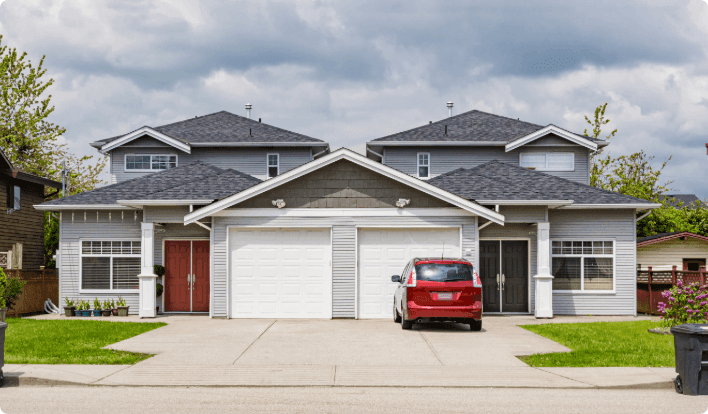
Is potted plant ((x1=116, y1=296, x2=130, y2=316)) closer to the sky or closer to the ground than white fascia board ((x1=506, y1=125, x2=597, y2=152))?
closer to the ground

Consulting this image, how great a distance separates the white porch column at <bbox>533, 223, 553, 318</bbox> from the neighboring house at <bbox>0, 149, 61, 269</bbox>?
18.5 meters

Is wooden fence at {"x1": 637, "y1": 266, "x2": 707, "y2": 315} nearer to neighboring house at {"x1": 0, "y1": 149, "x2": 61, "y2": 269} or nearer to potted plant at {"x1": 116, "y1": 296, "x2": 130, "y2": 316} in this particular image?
potted plant at {"x1": 116, "y1": 296, "x2": 130, "y2": 316}

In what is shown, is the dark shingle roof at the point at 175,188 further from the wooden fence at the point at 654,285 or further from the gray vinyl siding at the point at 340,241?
the wooden fence at the point at 654,285

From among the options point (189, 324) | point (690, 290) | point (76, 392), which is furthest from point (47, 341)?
point (690, 290)

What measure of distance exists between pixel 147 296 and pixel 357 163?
23.2 feet

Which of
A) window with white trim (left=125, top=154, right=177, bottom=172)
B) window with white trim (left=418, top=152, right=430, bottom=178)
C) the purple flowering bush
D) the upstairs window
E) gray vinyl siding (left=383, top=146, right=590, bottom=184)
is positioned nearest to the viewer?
the purple flowering bush

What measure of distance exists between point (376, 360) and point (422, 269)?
4306mm

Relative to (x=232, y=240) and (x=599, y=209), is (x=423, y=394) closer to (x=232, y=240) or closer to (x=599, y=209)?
(x=232, y=240)

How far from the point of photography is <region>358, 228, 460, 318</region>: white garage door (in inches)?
730

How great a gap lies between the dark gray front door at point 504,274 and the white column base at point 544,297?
932mm

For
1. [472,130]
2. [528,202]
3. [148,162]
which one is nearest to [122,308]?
[148,162]

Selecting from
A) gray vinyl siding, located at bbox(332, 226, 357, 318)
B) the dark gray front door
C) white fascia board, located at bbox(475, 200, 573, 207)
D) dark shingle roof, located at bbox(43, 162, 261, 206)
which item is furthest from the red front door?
white fascia board, located at bbox(475, 200, 573, 207)

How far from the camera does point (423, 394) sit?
8719 millimetres

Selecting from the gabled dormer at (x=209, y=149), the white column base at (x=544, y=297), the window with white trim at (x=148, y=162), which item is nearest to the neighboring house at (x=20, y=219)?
the gabled dormer at (x=209, y=149)
